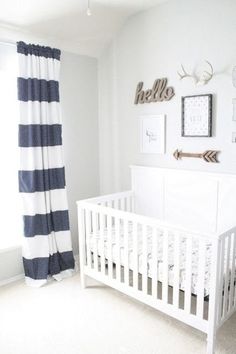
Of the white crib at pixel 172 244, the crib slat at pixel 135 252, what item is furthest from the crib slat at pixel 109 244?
the crib slat at pixel 135 252

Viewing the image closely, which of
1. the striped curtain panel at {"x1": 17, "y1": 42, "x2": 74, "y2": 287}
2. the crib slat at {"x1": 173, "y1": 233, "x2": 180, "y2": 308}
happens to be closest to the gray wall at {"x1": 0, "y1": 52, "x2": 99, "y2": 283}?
the striped curtain panel at {"x1": 17, "y1": 42, "x2": 74, "y2": 287}

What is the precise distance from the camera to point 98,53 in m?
3.35

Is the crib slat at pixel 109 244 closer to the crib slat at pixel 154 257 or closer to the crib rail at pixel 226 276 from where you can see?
the crib slat at pixel 154 257

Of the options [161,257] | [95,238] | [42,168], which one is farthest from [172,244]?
[42,168]

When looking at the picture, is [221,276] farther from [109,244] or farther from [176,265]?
[109,244]

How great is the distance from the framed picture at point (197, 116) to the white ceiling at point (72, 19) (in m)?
0.95

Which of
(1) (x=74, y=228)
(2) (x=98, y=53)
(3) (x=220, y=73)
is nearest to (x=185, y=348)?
(1) (x=74, y=228)

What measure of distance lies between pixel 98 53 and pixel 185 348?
2.90m

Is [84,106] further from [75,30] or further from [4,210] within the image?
[4,210]

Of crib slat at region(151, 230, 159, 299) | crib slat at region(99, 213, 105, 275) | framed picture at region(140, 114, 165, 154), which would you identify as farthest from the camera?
framed picture at region(140, 114, 165, 154)

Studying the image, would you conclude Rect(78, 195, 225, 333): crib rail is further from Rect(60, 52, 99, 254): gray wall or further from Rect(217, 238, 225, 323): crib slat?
Rect(60, 52, 99, 254): gray wall

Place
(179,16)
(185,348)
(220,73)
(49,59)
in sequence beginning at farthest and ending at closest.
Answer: (49,59)
(179,16)
(220,73)
(185,348)

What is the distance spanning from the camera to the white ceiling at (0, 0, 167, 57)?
2480 millimetres

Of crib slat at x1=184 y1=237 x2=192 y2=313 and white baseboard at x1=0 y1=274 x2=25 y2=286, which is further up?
crib slat at x1=184 y1=237 x2=192 y2=313
